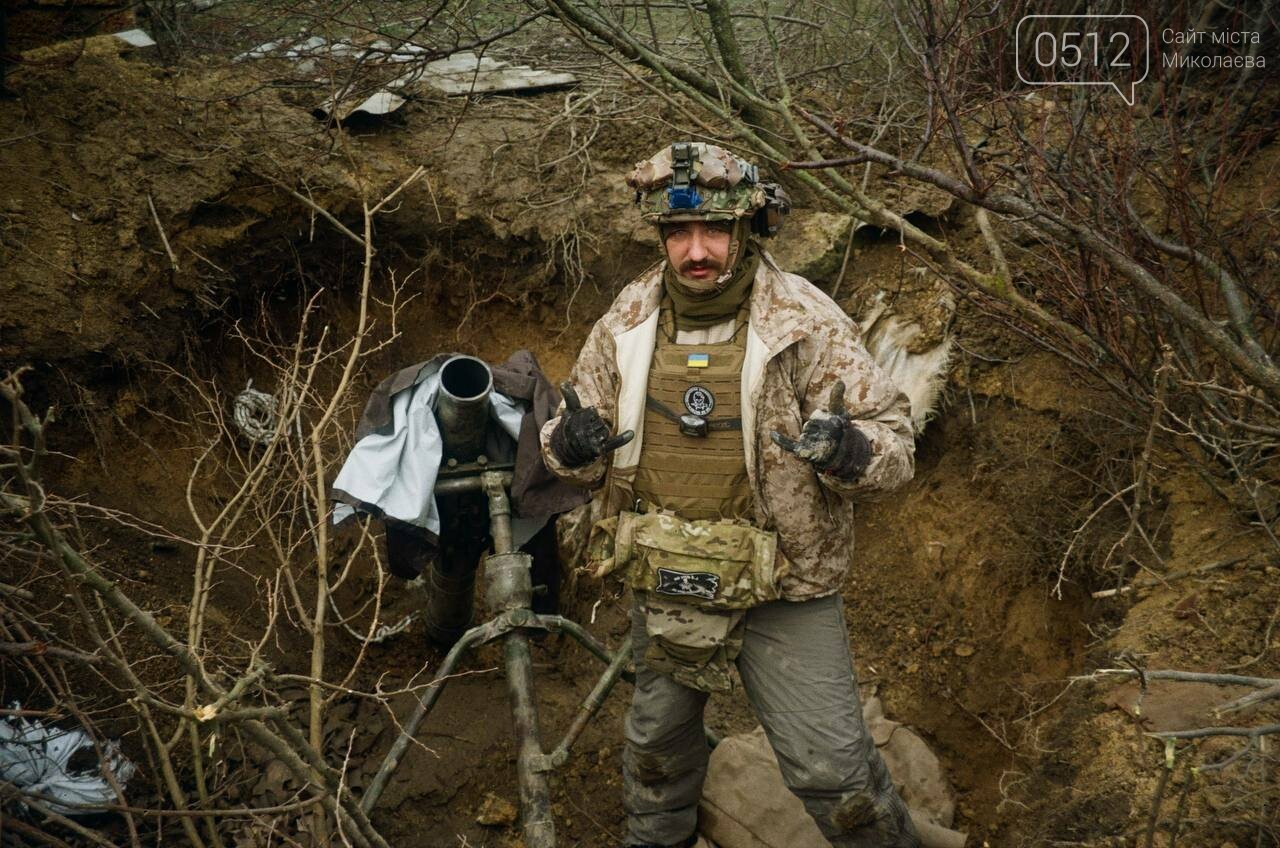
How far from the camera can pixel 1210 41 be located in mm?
4969

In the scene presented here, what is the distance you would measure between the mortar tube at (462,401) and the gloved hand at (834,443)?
1.42 meters

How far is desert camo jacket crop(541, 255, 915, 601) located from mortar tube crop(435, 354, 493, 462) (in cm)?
70

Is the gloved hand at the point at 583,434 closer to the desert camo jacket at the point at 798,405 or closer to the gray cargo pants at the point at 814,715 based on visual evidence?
the desert camo jacket at the point at 798,405

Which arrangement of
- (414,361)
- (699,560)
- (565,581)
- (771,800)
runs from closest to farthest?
→ (699,560) → (771,800) → (565,581) → (414,361)

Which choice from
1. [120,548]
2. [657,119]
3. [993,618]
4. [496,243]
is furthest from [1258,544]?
[120,548]

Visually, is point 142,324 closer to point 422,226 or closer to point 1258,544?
point 422,226

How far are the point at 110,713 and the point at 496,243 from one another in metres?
2.97

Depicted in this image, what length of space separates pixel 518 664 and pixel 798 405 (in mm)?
1481

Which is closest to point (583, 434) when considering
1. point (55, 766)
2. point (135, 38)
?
point (55, 766)

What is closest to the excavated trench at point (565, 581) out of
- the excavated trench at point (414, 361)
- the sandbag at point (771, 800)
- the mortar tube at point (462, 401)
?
the excavated trench at point (414, 361)

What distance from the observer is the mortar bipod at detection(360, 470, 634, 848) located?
138 inches

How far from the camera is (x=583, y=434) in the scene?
315cm

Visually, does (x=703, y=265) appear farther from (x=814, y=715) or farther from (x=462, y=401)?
(x=814, y=715)

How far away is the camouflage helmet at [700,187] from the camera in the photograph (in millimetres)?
3133
